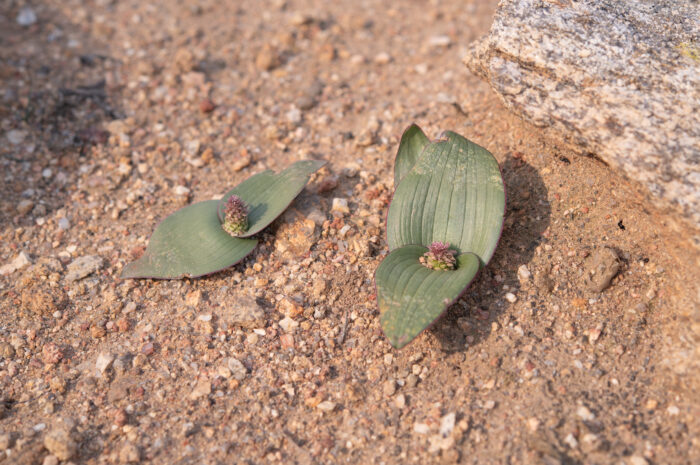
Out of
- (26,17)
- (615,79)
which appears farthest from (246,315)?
(26,17)

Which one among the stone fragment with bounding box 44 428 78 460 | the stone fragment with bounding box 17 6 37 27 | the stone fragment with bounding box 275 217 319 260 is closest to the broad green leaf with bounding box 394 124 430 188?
the stone fragment with bounding box 275 217 319 260

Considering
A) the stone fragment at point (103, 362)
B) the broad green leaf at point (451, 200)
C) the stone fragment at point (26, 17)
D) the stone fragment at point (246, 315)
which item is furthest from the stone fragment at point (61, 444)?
the stone fragment at point (26, 17)

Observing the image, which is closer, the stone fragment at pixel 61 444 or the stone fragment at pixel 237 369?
the stone fragment at pixel 61 444

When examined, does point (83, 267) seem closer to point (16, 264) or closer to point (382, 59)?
point (16, 264)

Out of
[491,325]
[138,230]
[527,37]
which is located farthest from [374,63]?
[491,325]

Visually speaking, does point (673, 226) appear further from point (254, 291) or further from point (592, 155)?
point (254, 291)

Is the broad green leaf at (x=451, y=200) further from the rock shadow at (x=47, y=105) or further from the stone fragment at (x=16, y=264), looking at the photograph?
the rock shadow at (x=47, y=105)
